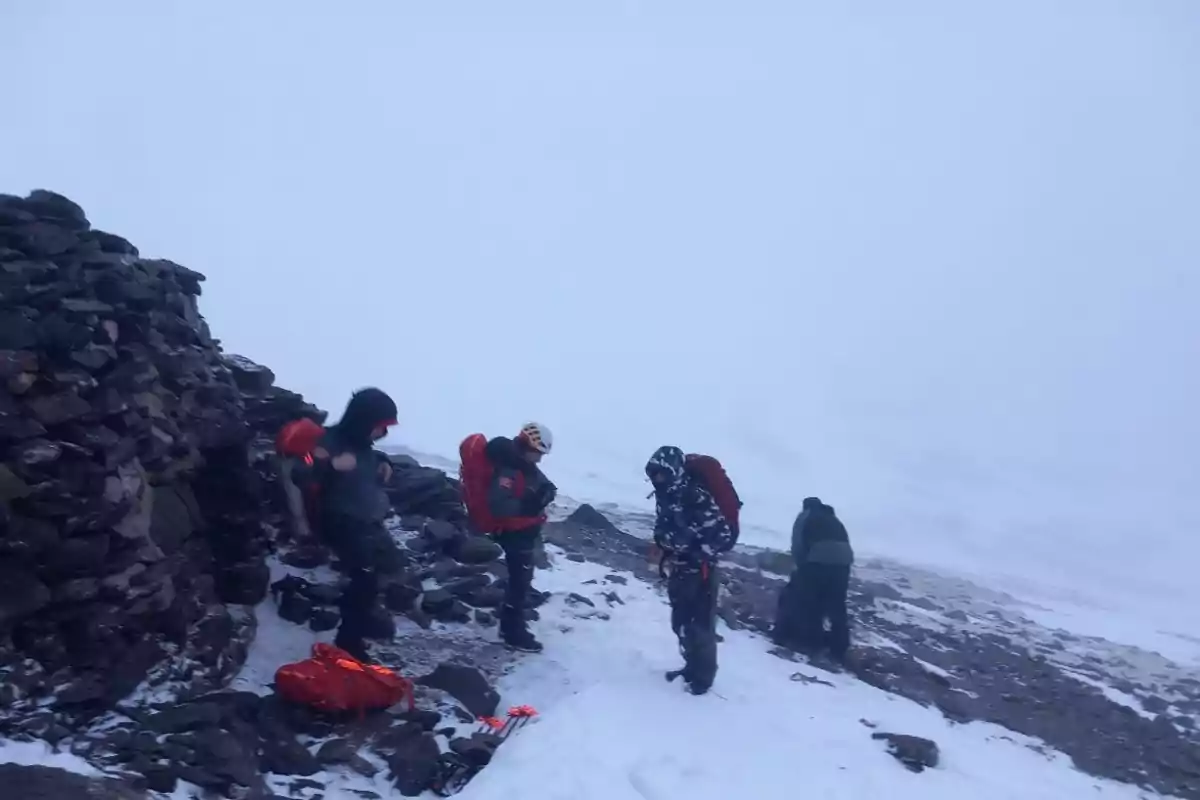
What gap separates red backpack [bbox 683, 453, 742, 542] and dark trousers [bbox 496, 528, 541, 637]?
183 centimetres

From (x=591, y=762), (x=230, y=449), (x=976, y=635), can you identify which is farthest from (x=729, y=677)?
(x=976, y=635)

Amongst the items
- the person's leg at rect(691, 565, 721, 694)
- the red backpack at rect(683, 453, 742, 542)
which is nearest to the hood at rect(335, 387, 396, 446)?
the red backpack at rect(683, 453, 742, 542)

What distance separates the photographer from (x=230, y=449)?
9789 mm

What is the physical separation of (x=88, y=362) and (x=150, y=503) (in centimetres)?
129

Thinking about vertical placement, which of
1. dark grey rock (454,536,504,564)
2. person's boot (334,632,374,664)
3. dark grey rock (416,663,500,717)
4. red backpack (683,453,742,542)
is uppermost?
red backpack (683,453,742,542)

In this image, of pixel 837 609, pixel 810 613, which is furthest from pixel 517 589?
pixel 837 609

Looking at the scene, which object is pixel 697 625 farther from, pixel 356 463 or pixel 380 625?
pixel 356 463

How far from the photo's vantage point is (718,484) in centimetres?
992

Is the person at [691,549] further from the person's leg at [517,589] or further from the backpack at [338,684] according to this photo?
the backpack at [338,684]

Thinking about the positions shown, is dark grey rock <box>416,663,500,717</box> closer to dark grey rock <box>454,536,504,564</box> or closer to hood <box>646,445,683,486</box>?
hood <box>646,445,683,486</box>

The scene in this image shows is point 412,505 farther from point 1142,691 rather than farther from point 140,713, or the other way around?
point 1142,691

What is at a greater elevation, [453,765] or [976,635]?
[976,635]

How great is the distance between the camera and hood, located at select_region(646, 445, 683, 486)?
9.97 metres

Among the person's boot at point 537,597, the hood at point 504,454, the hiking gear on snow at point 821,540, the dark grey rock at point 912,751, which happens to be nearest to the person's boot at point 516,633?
the person's boot at point 537,597
